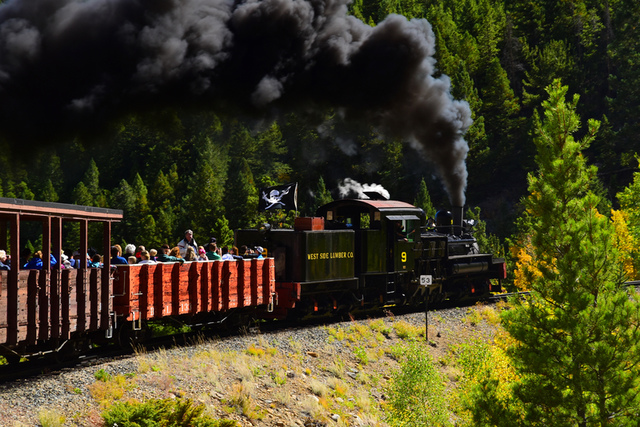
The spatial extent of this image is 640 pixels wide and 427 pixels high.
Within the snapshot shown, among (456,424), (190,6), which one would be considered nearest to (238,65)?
(190,6)

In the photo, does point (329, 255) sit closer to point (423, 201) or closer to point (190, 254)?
point (190, 254)

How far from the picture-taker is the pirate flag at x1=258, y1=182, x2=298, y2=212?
736 inches

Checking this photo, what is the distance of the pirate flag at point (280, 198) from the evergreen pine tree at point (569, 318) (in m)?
6.75

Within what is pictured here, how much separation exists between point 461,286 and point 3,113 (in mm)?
18274

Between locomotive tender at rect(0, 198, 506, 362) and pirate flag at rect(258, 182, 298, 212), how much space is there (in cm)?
60

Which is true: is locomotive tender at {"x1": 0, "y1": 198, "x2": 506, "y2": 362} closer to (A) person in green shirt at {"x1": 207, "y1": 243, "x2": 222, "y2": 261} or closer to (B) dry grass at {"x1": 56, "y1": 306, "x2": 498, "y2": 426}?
(A) person in green shirt at {"x1": 207, "y1": 243, "x2": 222, "y2": 261}

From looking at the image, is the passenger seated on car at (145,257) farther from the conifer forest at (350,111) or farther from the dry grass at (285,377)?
the conifer forest at (350,111)

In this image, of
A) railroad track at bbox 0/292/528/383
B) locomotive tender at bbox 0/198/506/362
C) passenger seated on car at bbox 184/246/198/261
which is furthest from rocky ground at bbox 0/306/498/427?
passenger seated on car at bbox 184/246/198/261

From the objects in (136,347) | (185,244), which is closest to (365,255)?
(185,244)

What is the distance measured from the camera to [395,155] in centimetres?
7281

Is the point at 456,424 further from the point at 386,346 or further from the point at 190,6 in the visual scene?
the point at 190,6

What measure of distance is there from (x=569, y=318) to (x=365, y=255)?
24.8 ft

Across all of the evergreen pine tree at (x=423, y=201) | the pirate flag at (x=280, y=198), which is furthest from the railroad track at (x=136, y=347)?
the evergreen pine tree at (x=423, y=201)

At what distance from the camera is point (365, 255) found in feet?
66.5
